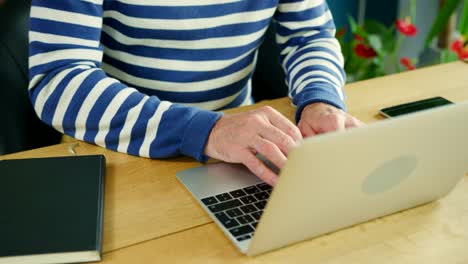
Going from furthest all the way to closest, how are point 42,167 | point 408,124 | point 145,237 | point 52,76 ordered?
point 52,76 → point 42,167 → point 145,237 → point 408,124

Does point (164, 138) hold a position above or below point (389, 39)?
above

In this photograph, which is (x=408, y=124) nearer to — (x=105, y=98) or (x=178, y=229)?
(x=178, y=229)

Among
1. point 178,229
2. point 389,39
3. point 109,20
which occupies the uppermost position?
point 109,20

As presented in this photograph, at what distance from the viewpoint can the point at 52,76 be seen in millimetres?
950

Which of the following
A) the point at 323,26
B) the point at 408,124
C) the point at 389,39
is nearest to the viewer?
the point at 408,124

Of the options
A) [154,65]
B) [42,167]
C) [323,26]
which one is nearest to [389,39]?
[323,26]

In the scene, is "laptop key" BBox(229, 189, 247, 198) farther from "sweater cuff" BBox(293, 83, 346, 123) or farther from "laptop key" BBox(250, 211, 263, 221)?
"sweater cuff" BBox(293, 83, 346, 123)

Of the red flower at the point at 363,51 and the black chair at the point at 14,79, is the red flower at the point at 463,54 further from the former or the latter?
the black chair at the point at 14,79

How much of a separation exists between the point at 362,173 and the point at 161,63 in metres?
0.60

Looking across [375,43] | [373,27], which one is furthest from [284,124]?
[373,27]

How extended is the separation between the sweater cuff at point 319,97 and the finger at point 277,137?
7.4 inches

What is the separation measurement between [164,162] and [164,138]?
4 cm

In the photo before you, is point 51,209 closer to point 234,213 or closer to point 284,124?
point 234,213

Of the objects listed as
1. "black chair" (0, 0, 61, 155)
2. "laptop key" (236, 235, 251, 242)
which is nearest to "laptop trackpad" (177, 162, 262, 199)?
"laptop key" (236, 235, 251, 242)
